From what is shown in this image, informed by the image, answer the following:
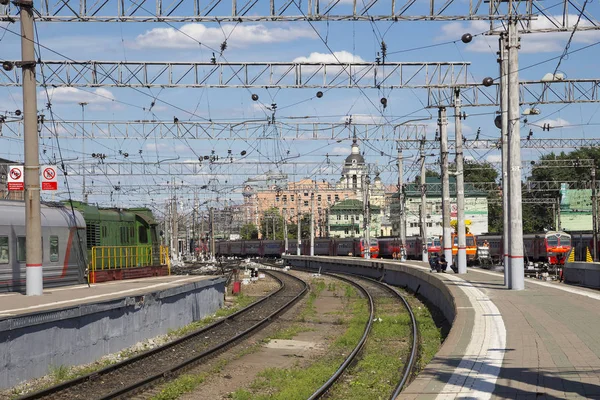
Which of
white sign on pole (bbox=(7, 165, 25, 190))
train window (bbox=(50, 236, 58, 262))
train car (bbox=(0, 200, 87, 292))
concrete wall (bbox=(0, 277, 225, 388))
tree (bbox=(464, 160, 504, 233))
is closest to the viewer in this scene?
concrete wall (bbox=(0, 277, 225, 388))

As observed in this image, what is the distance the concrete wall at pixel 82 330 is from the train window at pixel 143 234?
1087cm

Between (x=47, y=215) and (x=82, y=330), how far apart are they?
9.26 m

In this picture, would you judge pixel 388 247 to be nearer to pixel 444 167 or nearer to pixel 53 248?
pixel 444 167

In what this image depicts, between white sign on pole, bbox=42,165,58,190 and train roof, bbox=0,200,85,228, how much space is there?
117 cm

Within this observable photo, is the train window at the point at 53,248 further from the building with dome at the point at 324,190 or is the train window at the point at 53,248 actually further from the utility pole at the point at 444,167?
the building with dome at the point at 324,190

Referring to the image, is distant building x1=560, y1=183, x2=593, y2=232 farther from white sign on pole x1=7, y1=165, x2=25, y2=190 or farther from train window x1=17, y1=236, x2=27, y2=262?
white sign on pole x1=7, y1=165, x2=25, y2=190

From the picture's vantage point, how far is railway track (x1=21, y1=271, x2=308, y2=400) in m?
12.9

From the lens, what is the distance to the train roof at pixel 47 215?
74.1ft

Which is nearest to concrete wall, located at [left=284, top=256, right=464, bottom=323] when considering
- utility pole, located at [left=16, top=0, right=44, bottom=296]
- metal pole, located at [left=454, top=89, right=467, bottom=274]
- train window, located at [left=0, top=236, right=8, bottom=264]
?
metal pole, located at [left=454, top=89, right=467, bottom=274]

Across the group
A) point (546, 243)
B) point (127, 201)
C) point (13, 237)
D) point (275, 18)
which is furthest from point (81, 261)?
point (127, 201)

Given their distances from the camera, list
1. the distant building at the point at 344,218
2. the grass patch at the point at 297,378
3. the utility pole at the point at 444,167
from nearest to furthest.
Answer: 1. the grass patch at the point at 297,378
2. the utility pole at the point at 444,167
3. the distant building at the point at 344,218

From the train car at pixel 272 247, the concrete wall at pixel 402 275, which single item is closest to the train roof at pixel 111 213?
the concrete wall at pixel 402 275

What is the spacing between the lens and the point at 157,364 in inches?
640

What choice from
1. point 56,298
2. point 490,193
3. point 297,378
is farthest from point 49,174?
point 490,193
